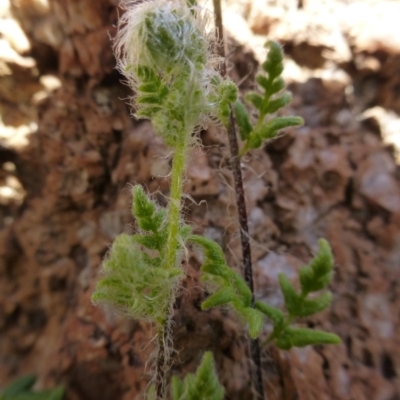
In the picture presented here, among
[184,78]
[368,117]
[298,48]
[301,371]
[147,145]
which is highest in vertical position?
→ [298,48]

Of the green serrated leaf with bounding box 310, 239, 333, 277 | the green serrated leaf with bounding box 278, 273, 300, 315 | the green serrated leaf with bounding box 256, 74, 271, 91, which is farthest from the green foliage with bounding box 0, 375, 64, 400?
the green serrated leaf with bounding box 256, 74, 271, 91

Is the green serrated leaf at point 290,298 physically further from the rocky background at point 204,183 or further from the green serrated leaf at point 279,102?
the green serrated leaf at point 279,102

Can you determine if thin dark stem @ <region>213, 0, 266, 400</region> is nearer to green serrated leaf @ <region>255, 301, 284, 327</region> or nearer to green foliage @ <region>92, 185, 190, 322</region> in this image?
green serrated leaf @ <region>255, 301, 284, 327</region>

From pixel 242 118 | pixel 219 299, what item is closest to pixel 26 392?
pixel 219 299

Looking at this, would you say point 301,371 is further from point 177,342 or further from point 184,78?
point 184,78

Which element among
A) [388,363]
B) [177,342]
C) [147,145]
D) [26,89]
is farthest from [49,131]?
[388,363]
